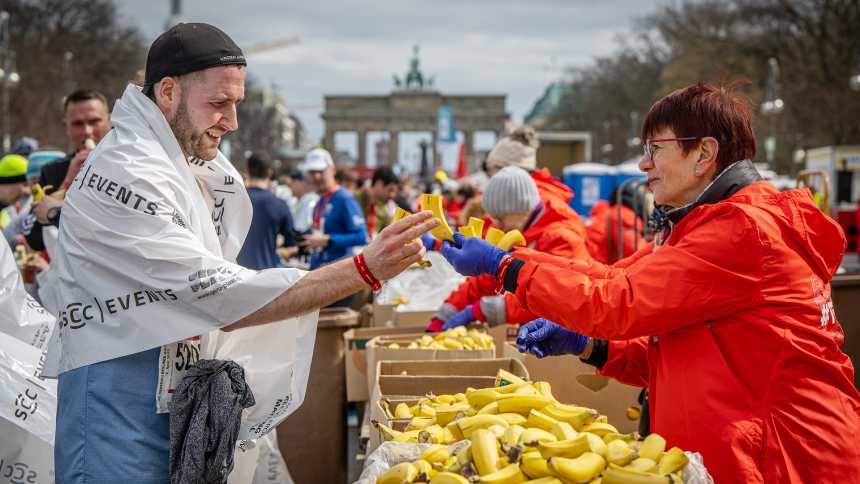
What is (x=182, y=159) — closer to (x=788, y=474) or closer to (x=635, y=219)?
(x=788, y=474)

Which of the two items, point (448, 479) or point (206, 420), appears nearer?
point (448, 479)

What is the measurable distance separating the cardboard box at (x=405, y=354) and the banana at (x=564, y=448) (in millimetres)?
2172

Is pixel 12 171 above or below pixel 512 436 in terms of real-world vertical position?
above

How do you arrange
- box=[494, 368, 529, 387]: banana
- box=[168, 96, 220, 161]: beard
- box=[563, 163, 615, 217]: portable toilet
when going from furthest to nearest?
box=[563, 163, 615, 217]: portable toilet < box=[494, 368, 529, 387]: banana < box=[168, 96, 220, 161]: beard

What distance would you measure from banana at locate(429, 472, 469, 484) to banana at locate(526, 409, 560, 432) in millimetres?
442

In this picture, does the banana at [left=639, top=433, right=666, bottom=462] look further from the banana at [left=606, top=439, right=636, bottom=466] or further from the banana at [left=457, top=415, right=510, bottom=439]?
the banana at [left=457, top=415, right=510, bottom=439]

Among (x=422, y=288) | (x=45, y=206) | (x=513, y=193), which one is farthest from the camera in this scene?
(x=422, y=288)

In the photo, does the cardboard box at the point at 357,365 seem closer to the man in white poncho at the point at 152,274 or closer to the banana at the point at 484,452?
the man in white poncho at the point at 152,274

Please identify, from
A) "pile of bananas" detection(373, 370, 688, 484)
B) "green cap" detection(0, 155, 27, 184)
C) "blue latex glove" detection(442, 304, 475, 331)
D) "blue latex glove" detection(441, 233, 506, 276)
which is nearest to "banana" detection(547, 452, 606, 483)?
"pile of bananas" detection(373, 370, 688, 484)

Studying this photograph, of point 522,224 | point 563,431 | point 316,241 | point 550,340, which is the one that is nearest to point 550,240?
point 522,224

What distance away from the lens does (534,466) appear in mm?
2641

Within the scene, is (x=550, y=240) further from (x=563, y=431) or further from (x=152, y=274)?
(x=152, y=274)

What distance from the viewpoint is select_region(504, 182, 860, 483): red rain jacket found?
2.80 m

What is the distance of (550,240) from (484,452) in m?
2.98
